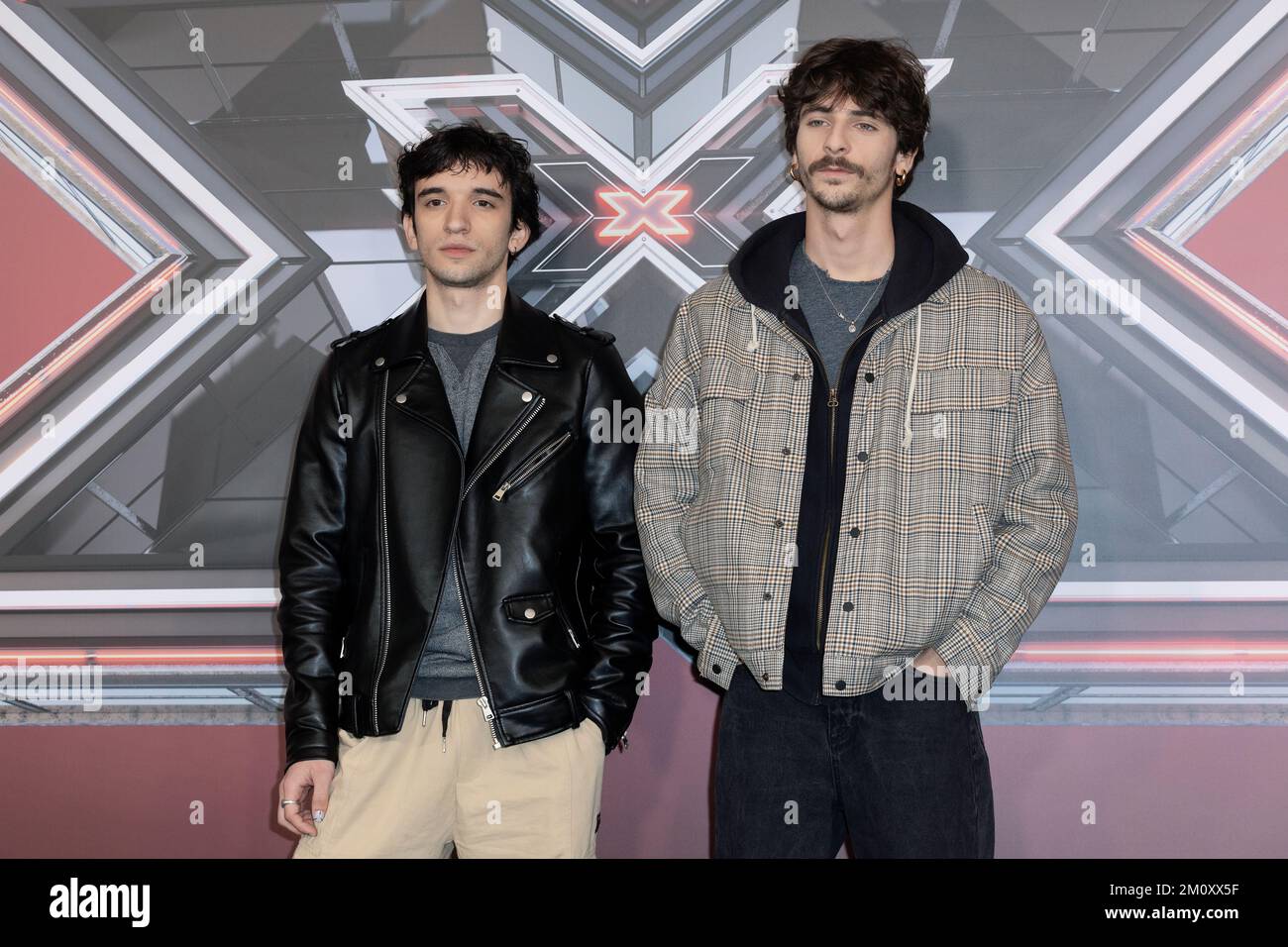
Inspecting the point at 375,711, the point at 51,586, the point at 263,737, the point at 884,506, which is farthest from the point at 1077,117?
the point at 51,586

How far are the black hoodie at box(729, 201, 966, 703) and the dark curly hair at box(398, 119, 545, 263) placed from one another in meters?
0.54

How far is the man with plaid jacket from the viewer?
2137 millimetres

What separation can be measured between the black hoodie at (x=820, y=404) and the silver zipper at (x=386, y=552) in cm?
76

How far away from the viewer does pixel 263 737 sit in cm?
307

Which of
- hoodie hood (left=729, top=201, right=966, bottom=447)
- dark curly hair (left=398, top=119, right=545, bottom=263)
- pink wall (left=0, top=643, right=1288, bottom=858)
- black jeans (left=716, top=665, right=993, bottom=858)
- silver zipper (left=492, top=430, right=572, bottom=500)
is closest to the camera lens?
black jeans (left=716, top=665, right=993, bottom=858)

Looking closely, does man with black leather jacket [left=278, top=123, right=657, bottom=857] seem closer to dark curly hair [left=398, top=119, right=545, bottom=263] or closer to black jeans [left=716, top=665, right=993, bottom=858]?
dark curly hair [left=398, top=119, right=545, bottom=263]

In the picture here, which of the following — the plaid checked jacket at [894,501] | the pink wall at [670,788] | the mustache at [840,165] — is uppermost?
the mustache at [840,165]

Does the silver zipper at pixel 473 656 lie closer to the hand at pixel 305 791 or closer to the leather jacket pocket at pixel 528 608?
the leather jacket pocket at pixel 528 608

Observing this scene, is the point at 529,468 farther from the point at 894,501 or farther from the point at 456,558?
the point at 894,501

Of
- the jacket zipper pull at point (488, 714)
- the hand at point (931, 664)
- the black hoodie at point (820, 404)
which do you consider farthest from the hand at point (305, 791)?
the hand at point (931, 664)

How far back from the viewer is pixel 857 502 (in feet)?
7.18

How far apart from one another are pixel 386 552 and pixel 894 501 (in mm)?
991

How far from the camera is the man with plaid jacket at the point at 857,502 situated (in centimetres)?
214

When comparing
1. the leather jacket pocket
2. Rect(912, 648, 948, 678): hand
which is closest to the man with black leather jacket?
the leather jacket pocket
